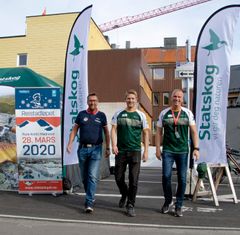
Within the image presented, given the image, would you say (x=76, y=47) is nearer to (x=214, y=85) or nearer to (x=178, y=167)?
(x=214, y=85)

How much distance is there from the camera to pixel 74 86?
29.2 feet

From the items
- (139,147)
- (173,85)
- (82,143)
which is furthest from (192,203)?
(173,85)

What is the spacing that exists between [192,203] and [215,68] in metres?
2.59

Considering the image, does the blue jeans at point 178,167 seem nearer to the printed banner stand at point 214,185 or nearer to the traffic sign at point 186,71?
the printed banner stand at point 214,185

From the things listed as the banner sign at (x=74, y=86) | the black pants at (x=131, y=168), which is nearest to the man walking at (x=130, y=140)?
the black pants at (x=131, y=168)

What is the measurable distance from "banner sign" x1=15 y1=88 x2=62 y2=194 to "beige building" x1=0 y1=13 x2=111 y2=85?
2635cm

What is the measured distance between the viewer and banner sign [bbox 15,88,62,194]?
874 cm

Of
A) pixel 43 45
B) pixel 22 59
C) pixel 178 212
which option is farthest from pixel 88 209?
pixel 22 59

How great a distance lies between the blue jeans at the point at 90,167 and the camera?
23.6 feet

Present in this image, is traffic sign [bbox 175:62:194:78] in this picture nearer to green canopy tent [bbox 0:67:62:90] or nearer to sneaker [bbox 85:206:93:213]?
green canopy tent [bbox 0:67:62:90]

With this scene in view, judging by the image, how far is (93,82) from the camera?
37.4 metres

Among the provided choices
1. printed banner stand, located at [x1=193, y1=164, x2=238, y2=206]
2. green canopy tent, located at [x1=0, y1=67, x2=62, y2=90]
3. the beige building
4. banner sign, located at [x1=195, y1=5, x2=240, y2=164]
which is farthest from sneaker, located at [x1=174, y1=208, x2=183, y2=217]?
the beige building

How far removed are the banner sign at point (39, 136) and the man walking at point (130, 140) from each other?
2.01 meters

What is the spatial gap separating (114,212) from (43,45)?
30.0 metres
